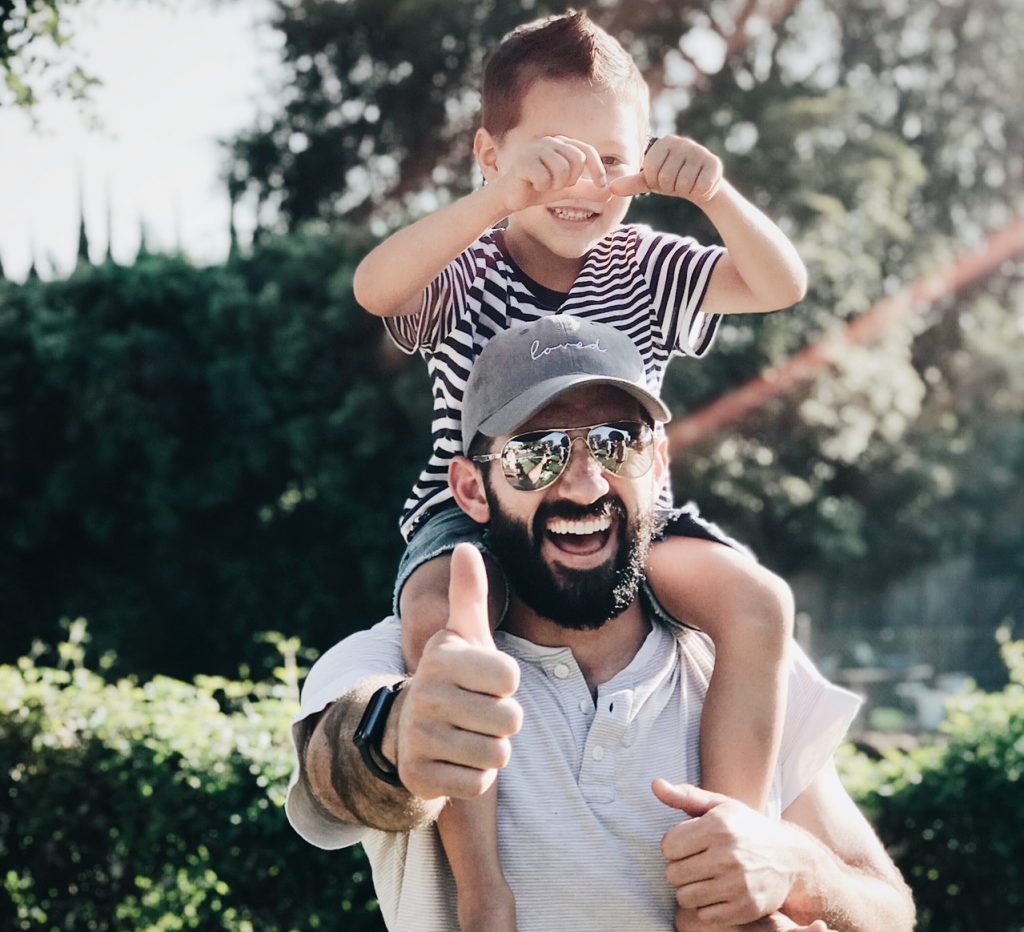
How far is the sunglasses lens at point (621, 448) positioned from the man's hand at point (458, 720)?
68cm

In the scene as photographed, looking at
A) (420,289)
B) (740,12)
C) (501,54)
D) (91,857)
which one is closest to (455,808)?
(420,289)

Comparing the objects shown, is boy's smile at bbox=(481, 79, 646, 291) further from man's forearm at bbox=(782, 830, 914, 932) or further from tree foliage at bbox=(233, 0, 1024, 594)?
tree foliage at bbox=(233, 0, 1024, 594)

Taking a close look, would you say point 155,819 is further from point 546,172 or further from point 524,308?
point 546,172

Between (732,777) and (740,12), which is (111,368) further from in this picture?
(732,777)

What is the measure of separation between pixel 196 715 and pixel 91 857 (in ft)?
2.68

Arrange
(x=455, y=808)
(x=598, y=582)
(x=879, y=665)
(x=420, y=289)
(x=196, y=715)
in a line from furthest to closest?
1. (x=879, y=665)
2. (x=196, y=715)
3. (x=420, y=289)
4. (x=598, y=582)
5. (x=455, y=808)

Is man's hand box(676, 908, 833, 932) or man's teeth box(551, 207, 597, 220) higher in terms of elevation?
man's teeth box(551, 207, 597, 220)

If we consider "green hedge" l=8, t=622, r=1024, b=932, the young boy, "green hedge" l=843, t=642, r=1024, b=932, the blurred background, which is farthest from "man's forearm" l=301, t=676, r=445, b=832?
the blurred background

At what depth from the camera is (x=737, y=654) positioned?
2.35 meters

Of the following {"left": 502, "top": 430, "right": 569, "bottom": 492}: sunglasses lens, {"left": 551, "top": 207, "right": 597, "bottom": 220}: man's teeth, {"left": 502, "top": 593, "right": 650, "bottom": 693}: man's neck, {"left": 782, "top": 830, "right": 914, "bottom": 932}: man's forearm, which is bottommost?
{"left": 782, "top": 830, "right": 914, "bottom": 932}: man's forearm

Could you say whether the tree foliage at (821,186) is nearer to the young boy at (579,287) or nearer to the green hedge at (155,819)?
the green hedge at (155,819)

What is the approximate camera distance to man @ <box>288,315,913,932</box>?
2.12 meters

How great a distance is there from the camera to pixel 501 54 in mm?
2717

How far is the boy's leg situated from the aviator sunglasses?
0.89 feet
